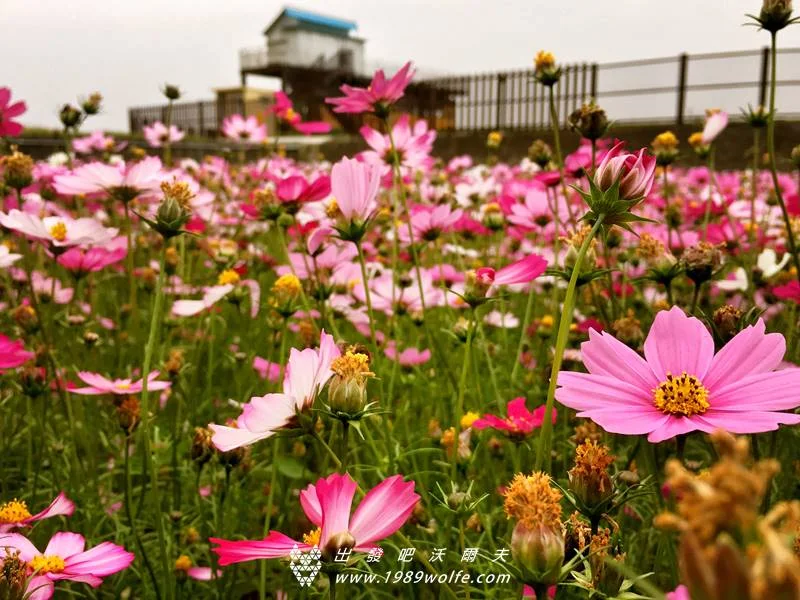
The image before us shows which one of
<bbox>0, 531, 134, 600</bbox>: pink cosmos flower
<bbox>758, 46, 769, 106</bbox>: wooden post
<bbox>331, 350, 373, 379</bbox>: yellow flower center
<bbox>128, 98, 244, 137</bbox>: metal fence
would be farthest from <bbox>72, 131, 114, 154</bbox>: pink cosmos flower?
<bbox>128, 98, 244, 137</bbox>: metal fence

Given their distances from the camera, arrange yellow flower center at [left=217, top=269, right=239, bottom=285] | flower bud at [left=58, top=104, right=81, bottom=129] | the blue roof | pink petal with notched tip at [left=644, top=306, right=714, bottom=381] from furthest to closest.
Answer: the blue roof → flower bud at [left=58, top=104, right=81, bottom=129] → yellow flower center at [left=217, top=269, right=239, bottom=285] → pink petal with notched tip at [left=644, top=306, right=714, bottom=381]

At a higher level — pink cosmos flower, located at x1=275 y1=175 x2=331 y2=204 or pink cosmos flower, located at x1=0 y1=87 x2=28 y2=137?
pink cosmos flower, located at x1=0 y1=87 x2=28 y2=137

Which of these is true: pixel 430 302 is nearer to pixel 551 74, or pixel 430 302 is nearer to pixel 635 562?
pixel 551 74

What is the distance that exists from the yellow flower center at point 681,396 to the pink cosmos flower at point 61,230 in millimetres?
653

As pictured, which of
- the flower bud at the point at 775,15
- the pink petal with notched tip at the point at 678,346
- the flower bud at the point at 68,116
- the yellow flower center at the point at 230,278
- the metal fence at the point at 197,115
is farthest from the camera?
the metal fence at the point at 197,115

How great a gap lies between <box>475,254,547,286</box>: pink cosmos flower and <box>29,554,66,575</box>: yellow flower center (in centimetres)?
38

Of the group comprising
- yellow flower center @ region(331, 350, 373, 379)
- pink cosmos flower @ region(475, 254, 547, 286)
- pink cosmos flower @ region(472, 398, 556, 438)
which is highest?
pink cosmos flower @ region(475, 254, 547, 286)

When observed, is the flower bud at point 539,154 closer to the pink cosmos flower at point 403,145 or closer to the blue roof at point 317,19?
the pink cosmos flower at point 403,145

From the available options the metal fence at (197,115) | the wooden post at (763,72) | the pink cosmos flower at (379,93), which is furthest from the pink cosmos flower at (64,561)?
the metal fence at (197,115)

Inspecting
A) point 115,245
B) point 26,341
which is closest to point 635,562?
point 115,245

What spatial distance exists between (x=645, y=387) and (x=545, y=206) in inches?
30.4

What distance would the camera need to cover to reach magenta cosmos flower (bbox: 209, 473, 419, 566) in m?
0.32

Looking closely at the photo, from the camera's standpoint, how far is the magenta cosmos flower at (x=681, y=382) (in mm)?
336

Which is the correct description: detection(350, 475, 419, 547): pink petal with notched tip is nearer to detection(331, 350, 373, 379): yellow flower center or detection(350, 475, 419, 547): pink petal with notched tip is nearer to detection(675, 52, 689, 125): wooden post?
detection(331, 350, 373, 379): yellow flower center
